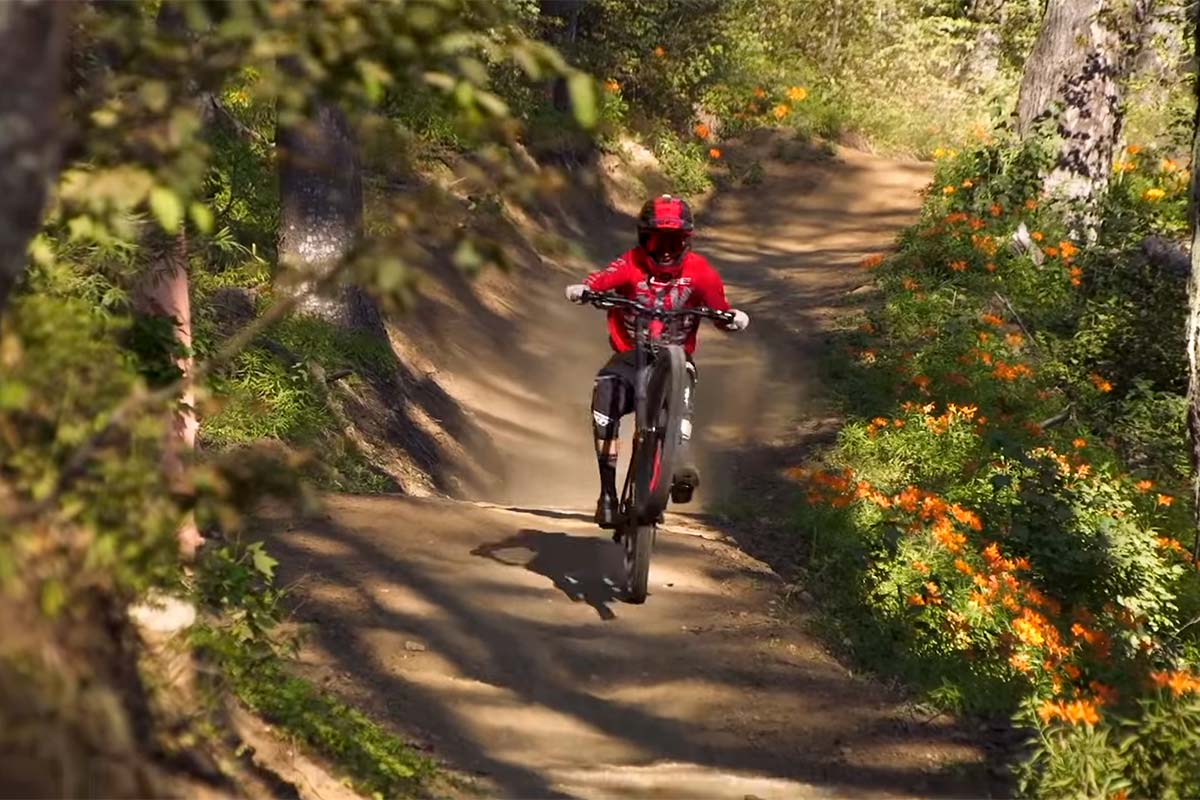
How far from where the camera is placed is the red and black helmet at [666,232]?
754cm

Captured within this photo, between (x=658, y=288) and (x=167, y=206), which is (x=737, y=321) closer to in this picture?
(x=658, y=288)

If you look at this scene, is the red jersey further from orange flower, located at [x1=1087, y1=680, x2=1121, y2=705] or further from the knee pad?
orange flower, located at [x1=1087, y1=680, x2=1121, y2=705]

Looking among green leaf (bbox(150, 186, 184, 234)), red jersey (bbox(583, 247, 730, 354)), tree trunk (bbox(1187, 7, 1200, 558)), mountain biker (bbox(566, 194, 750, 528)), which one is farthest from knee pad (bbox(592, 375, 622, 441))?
green leaf (bbox(150, 186, 184, 234))

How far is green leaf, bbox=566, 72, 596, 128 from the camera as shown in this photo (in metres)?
2.92

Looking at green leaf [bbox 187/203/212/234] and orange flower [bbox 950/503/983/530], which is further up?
green leaf [bbox 187/203/212/234]

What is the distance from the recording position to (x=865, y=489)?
9594mm

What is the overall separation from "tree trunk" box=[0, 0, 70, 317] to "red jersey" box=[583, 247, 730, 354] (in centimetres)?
520

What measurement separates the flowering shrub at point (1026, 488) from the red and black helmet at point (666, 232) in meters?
2.42

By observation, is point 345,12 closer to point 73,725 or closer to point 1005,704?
point 73,725

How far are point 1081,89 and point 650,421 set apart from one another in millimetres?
11775

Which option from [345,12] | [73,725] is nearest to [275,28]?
[345,12]

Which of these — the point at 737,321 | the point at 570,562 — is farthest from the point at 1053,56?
the point at 570,562

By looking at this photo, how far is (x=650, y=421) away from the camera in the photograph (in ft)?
23.9

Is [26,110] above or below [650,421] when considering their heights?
above
